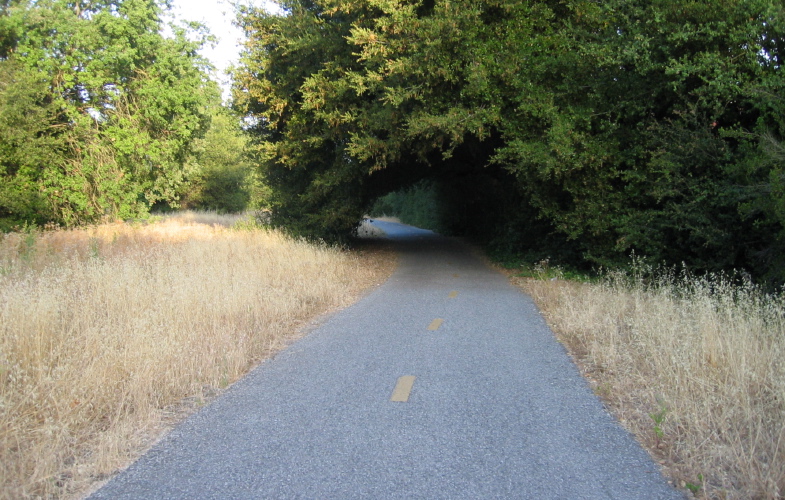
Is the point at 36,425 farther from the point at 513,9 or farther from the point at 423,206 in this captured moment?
the point at 423,206

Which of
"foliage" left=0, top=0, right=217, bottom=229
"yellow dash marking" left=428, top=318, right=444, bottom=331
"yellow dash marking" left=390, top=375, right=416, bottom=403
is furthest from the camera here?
"foliage" left=0, top=0, right=217, bottom=229

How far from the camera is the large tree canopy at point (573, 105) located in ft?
30.5

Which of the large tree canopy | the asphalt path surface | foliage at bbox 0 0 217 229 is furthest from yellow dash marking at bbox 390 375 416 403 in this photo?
foliage at bbox 0 0 217 229

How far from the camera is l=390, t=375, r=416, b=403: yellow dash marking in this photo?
5.00 meters

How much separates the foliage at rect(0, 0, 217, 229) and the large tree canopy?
31.1ft

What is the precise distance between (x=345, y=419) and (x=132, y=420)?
1.74m

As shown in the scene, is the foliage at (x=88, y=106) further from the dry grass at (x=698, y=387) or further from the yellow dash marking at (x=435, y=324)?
the dry grass at (x=698, y=387)

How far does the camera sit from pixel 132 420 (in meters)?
4.29

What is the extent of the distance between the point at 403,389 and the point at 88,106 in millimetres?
24016

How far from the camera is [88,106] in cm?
2341

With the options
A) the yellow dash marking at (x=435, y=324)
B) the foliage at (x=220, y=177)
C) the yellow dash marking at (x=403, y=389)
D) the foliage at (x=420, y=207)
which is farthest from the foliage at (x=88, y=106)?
the yellow dash marking at (x=403, y=389)

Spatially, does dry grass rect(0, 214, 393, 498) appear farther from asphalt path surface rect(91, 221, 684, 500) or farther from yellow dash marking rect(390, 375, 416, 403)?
→ yellow dash marking rect(390, 375, 416, 403)

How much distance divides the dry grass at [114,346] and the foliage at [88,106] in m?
12.8

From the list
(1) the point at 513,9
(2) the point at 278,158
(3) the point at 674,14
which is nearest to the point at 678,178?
(3) the point at 674,14
